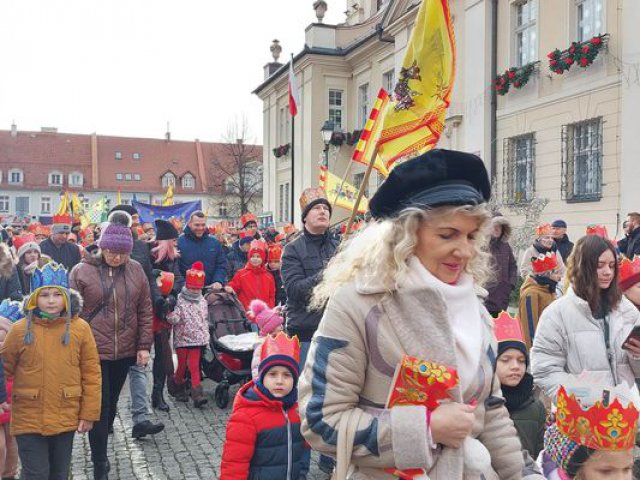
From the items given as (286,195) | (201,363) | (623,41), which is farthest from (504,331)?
(286,195)

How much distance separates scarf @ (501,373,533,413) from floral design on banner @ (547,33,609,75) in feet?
38.8

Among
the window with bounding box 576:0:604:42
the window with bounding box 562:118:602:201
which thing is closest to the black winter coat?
the window with bounding box 562:118:602:201

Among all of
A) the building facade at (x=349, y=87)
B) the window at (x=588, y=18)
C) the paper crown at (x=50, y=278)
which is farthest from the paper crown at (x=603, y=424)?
the building facade at (x=349, y=87)

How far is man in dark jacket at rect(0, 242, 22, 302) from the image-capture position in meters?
6.81

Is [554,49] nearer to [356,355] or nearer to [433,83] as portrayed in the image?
[433,83]

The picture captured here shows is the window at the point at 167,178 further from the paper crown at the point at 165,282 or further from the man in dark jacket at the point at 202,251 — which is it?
the paper crown at the point at 165,282

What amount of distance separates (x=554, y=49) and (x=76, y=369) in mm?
14013

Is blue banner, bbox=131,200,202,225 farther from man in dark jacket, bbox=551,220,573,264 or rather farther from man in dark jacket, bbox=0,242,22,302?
man in dark jacket, bbox=0,242,22,302

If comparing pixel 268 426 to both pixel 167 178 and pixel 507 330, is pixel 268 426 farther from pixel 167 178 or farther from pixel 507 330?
pixel 167 178

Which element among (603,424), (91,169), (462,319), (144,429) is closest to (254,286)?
(144,429)

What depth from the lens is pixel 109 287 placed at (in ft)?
18.4

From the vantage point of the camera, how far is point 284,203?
124 feet


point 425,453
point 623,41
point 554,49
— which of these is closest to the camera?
point 425,453

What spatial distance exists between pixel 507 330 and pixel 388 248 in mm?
2476
